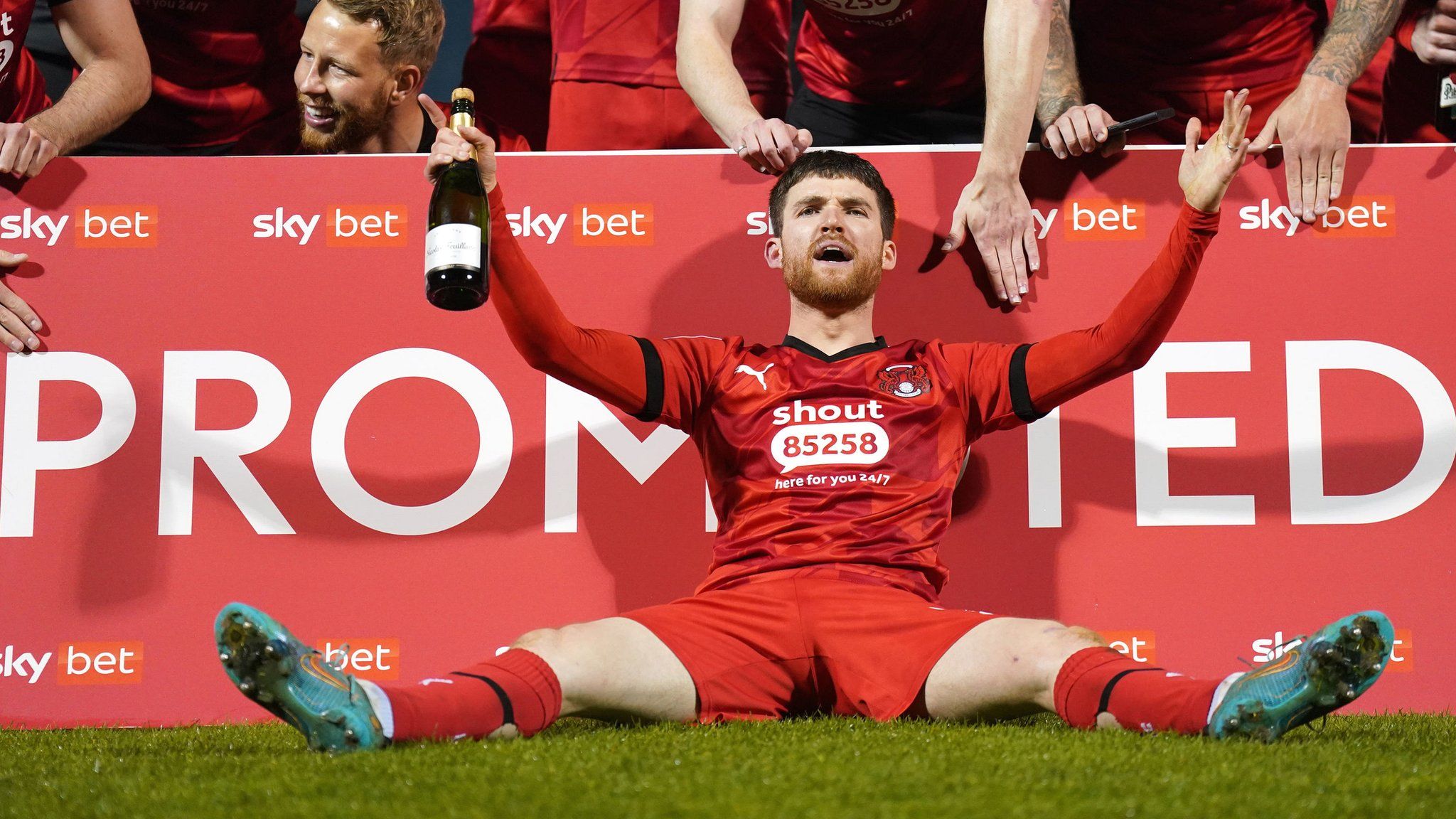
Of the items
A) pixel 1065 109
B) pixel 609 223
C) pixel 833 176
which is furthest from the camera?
pixel 1065 109

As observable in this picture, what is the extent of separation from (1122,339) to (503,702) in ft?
4.36

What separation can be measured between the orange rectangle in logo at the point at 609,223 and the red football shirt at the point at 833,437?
19.7 inches

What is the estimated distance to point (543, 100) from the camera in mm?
4324

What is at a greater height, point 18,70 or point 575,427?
point 18,70

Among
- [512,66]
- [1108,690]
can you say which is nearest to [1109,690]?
[1108,690]

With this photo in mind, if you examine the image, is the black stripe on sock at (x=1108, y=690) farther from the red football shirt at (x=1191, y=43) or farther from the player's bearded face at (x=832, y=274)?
the red football shirt at (x=1191, y=43)

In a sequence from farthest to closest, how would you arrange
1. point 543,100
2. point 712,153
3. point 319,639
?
point 543,100 < point 712,153 < point 319,639

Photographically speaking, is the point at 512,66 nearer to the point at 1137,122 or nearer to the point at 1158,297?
the point at 1137,122

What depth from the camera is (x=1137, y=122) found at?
10.2 feet

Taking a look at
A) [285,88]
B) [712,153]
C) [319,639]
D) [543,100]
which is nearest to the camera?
[319,639]

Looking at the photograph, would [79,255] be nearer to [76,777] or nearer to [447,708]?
[76,777]

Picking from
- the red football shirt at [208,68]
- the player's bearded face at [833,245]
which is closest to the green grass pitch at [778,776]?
the player's bearded face at [833,245]

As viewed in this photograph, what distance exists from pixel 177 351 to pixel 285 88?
1.22 meters

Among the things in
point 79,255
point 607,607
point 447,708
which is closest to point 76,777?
point 447,708
